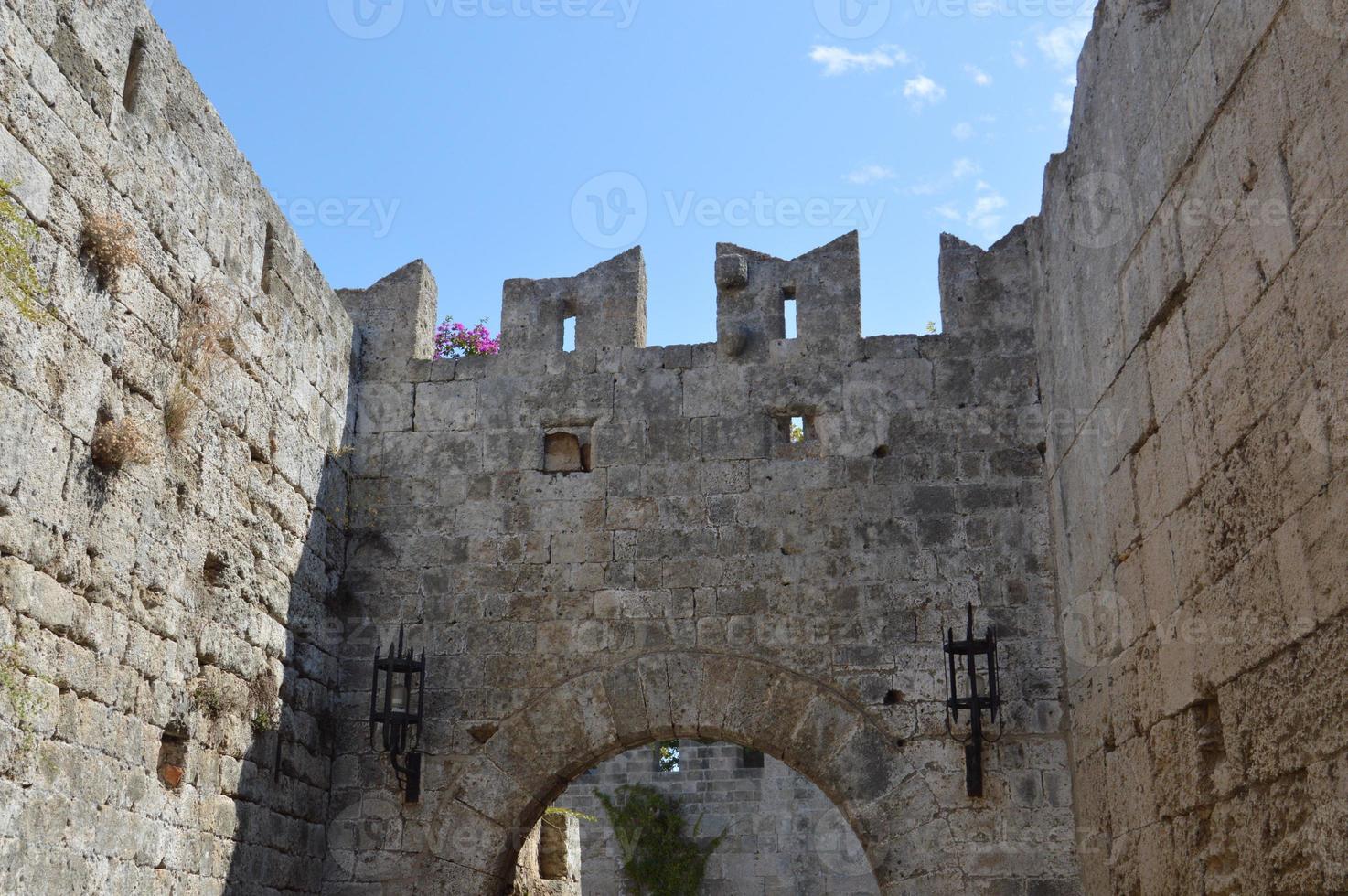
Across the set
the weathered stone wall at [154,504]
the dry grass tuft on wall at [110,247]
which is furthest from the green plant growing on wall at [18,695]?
the dry grass tuft on wall at [110,247]

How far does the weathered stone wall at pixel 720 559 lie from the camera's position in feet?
21.1

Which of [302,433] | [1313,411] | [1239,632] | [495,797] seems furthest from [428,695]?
[1313,411]

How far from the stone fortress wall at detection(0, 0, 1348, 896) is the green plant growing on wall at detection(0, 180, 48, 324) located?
70 mm

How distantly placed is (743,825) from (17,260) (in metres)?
10.7

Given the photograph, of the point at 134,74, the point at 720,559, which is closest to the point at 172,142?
the point at 134,74

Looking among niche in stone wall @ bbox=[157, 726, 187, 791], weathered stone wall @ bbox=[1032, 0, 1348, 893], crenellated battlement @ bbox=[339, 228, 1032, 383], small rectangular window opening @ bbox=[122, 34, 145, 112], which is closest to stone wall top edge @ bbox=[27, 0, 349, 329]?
small rectangular window opening @ bbox=[122, 34, 145, 112]

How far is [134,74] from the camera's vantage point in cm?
512

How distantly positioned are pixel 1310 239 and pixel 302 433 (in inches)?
189

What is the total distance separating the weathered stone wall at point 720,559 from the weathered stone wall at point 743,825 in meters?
6.73

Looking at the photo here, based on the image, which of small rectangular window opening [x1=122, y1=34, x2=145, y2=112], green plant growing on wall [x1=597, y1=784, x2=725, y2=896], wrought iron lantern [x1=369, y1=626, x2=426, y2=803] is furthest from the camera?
green plant growing on wall [x1=597, y1=784, x2=725, y2=896]

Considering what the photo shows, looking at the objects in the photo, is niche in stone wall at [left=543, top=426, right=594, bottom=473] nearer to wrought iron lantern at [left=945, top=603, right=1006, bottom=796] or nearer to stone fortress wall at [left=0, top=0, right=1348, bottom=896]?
stone fortress wall at [left=0, top=0, right=1348, bottom=896]

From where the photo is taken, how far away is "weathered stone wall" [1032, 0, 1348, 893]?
3.64 meters

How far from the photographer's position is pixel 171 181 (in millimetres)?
5375

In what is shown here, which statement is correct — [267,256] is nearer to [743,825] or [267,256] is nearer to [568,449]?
[568,449]
